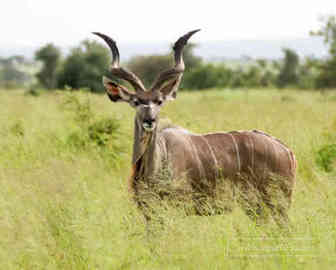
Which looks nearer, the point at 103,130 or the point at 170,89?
the point at 170,89

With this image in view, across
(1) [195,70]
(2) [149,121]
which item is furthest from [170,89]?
(1) [195,70]

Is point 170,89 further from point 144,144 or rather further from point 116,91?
point 144,144

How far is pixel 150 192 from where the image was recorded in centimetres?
422

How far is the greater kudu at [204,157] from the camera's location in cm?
445

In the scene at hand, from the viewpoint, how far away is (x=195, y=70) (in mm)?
40031

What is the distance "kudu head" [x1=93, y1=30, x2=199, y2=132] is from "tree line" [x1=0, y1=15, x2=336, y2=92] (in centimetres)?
1966

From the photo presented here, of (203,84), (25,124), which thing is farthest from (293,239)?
(203,84)

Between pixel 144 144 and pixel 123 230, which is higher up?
pixel 144 144

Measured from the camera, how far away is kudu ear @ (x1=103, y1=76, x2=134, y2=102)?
471 centimetres

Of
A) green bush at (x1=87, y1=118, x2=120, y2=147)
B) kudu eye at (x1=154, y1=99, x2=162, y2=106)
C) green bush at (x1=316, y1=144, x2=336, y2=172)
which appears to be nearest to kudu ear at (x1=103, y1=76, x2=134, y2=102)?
kudu eye at (x1=154, y1=99, x2=162, y2=106)

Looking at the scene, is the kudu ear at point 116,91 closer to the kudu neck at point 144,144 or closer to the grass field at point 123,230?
the kudu neck at point 144,144

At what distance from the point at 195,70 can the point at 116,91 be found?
35526mm

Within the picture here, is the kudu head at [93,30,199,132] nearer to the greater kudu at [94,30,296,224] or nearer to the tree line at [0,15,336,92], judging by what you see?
the greater kudu at [94,30,296,224]

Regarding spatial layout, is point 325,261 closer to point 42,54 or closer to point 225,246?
point 225,246
